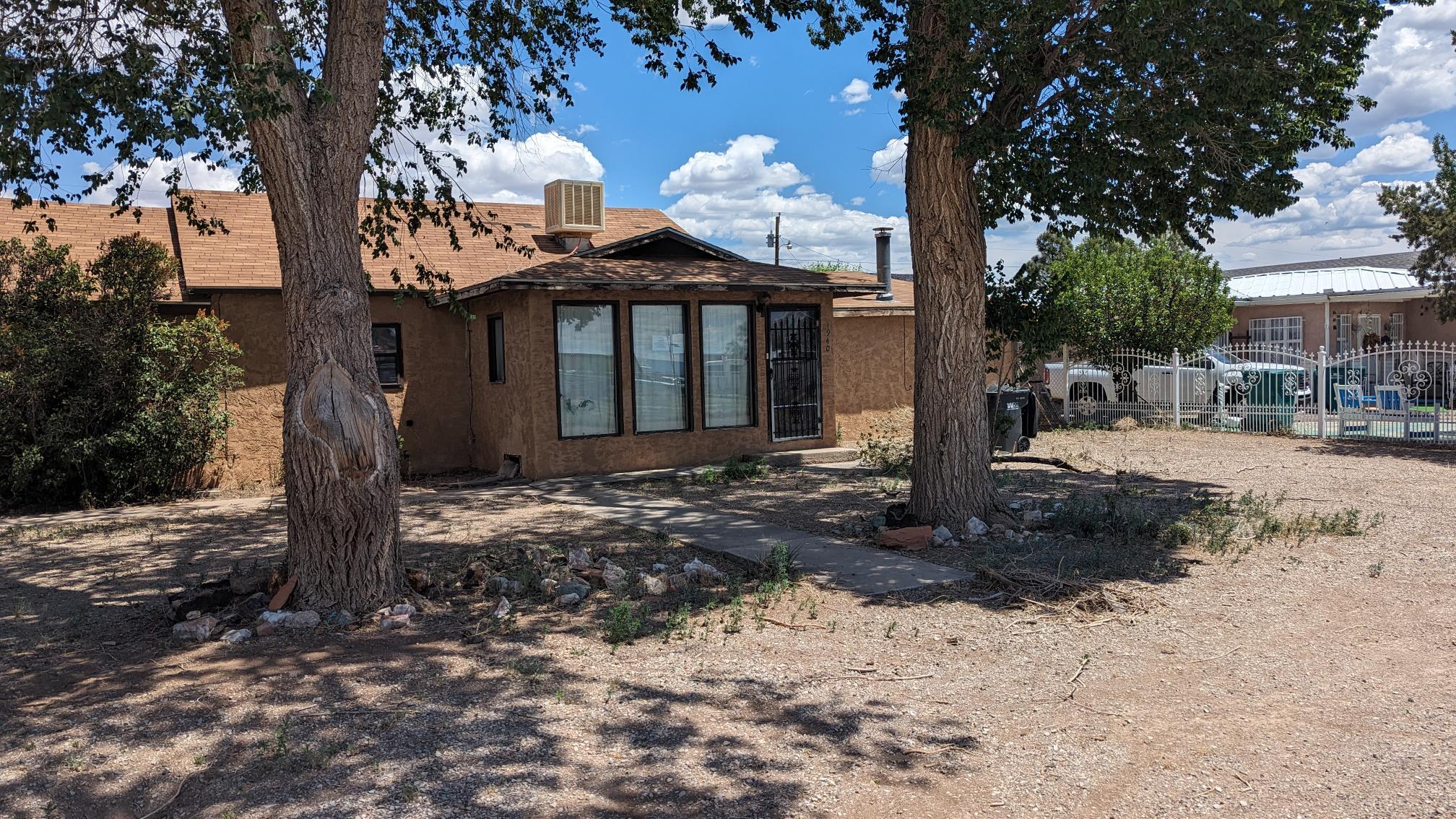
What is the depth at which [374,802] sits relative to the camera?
12.8ft

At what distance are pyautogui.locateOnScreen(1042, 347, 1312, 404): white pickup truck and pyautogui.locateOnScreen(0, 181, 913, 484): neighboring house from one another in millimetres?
6171

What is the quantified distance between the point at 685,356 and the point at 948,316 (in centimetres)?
609

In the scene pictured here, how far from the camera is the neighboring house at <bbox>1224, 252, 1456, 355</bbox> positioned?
2558 centimetres

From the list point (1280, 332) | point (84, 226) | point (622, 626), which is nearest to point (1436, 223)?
point (1280, 332)

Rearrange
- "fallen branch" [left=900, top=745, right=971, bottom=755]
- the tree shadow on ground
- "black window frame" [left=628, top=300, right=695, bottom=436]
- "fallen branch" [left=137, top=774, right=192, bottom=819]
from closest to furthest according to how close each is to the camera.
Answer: "fallen branch" [left=137, top=774, right=192, bottom=819]
the tree shadow on ground
"fallen branch" [left=900, top=745, right=971, bottom=755]
"black window frame" [left=628, top=300, right=695, bottom=436]

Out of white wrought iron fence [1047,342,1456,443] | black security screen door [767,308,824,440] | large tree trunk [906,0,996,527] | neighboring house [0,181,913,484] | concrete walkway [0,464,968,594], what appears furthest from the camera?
white wrought iron fence [1047,342,1456,443]

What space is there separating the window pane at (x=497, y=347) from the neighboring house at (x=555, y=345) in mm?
38

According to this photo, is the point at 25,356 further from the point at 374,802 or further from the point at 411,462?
the point at 374,802

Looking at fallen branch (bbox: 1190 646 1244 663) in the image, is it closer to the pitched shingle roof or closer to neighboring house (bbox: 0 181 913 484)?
neighboring house (bbox: 0 181 913 484)

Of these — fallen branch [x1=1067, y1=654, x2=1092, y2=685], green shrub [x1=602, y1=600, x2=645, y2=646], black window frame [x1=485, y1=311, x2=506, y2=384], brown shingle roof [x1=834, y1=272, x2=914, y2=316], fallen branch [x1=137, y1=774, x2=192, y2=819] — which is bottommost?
fallen branch [x1=1067, y1=654, x2=1092, y2=685]

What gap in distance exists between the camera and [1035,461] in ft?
46.6

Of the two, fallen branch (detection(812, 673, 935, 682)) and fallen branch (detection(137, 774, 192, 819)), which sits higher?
fallen branch (detection(137, 774, 192, 819))

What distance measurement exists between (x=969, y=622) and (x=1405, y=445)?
40.9ft

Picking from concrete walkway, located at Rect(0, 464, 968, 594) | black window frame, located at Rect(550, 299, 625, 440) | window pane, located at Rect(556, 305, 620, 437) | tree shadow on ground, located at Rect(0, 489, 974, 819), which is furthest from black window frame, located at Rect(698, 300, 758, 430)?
tree shadow on ground, located at Rect(0, 489, 974, 819)
